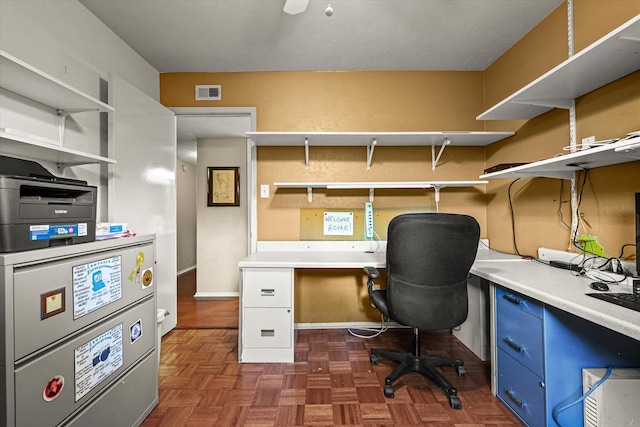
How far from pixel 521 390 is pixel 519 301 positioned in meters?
0.47

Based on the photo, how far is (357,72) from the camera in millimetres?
2592

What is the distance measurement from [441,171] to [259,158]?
1.75 metres

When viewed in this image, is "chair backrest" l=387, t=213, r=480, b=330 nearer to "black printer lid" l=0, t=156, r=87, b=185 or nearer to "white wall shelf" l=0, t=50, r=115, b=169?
"black printer lid" l=0, t=156, r=87, b=185

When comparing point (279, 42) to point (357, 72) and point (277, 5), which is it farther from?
point (357, 72)

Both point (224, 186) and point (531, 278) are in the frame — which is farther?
point (224, 186)

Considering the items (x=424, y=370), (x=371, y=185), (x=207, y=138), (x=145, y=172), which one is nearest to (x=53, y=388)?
(x=145, y=172)

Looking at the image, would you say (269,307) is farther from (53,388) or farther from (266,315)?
(53,388)

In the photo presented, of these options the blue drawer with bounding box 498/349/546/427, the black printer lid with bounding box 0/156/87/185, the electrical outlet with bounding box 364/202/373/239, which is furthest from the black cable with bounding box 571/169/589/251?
the black printer lid with bounding box 0/156/87/185

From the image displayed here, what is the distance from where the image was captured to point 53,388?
989 millimetres

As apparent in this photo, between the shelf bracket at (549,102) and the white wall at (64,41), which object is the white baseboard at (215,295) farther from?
the shelf bracket at (549,102)

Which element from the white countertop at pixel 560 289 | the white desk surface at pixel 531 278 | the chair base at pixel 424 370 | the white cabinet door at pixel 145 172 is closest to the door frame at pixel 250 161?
the white desk surface at pixel 531 278

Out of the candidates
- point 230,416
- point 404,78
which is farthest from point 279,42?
point 230,416

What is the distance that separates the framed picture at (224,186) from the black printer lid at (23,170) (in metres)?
2.64

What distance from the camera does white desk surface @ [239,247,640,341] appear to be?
95 cm
